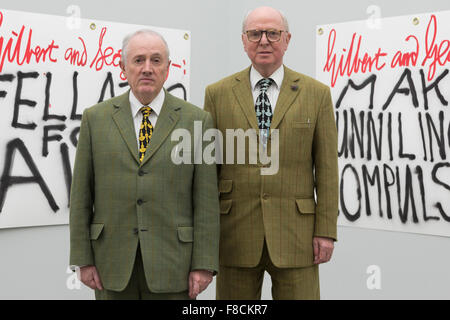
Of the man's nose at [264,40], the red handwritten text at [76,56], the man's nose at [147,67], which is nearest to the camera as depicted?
the man's nose at [147,67]

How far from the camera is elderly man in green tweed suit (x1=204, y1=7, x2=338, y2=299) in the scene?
1.53 meters

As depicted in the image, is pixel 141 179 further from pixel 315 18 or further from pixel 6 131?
pixel 315 18

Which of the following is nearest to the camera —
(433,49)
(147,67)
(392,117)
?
(147,67)

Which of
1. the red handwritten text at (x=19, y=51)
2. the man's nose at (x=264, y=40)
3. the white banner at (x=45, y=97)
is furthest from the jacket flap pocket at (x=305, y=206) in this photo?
the red handwritten text at (x=19, y=51)

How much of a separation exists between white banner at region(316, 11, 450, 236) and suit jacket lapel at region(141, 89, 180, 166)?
0.98 metres

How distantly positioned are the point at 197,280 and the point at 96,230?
0.89 ft

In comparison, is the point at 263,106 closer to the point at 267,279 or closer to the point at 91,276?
the point at 91,276

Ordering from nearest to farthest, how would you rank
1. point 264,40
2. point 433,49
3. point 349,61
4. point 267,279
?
point 264,40 < point 433,49 < point 349,61 < point 267,279

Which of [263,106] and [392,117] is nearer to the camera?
[263,106]

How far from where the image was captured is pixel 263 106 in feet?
5.12

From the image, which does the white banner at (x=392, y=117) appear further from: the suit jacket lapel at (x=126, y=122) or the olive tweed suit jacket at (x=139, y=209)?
the suit jacket lapel at (x=126, y=122)

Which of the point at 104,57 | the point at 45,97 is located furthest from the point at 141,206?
the point at 104,57

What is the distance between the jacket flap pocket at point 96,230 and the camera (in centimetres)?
142

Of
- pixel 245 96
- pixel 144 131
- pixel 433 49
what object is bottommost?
pixel 144 131
